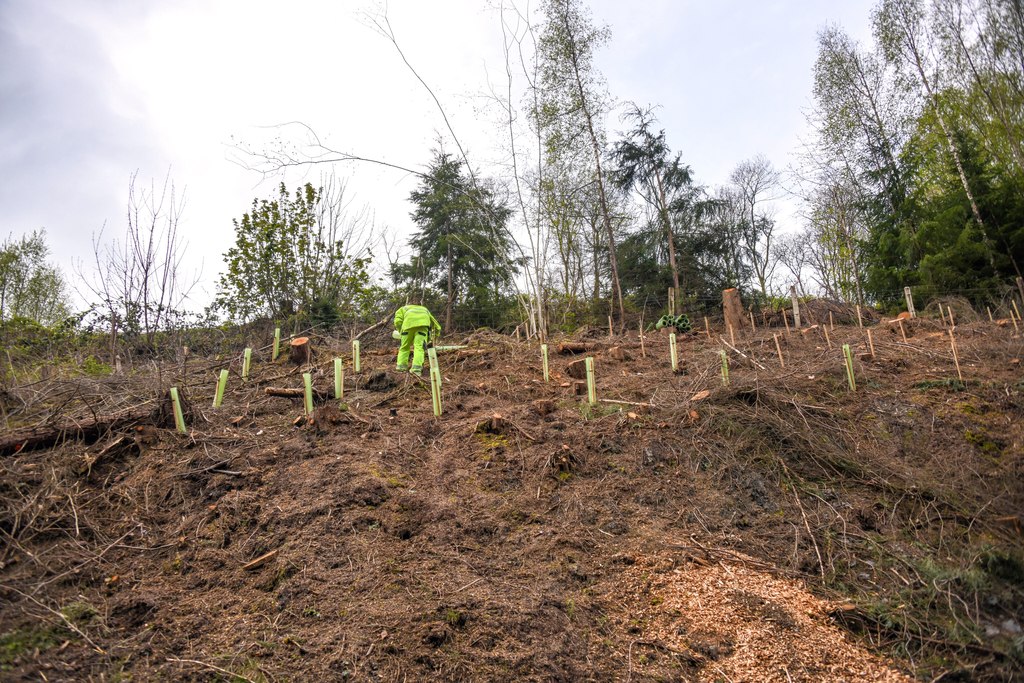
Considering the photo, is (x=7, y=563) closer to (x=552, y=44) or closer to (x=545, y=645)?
(x=545, y=645)

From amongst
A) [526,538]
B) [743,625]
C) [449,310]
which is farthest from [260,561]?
[449,310]

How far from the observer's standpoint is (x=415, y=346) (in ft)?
24.2

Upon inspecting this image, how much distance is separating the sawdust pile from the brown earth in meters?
0.01

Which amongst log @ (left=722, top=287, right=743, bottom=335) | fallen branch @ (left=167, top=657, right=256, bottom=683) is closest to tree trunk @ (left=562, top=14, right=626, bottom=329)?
log @ (left=722, top=287, right=743, bottom=335)

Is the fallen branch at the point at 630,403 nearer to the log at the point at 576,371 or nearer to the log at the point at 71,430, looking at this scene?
the log at the point at 576,371

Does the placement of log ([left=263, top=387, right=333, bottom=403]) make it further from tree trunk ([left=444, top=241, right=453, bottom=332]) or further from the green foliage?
tree trunk ([left=444, top=241, right=453, bottom=332])

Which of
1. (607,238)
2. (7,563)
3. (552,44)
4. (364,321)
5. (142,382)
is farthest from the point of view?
(607,238)

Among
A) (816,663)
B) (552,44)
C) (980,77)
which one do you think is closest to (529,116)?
(552,44)

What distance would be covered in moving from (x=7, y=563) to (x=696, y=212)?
17.5m

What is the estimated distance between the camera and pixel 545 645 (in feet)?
10.3

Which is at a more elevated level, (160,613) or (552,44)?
(552,44)

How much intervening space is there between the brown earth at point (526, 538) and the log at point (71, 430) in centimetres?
10

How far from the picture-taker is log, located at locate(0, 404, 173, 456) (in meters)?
4.34

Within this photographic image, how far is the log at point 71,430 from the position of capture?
4.34 m
